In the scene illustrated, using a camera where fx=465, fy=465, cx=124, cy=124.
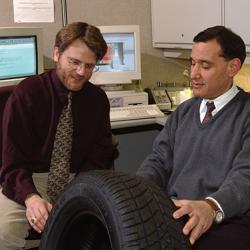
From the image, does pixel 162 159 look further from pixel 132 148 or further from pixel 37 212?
pixel 132 148

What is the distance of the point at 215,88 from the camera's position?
5.43 feet

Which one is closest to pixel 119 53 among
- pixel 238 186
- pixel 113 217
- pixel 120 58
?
pixel 120 58

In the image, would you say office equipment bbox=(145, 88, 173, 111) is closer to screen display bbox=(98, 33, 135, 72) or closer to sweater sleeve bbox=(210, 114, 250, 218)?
screen display bbox=(98, 33, 135, 72)

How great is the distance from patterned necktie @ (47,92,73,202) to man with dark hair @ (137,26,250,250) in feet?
1.01

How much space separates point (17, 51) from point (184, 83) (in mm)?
1303

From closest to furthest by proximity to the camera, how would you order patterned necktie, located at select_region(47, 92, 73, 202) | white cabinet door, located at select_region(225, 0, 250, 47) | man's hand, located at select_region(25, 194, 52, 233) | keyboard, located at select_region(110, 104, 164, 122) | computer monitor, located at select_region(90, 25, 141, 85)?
man's hand, located at select_region(25, 194, 52, 233) < patterned necktie, located at select_region(47, 92, 73, 202) < white cabinet door, located at select_region(225, 0, 250, 47) < keyboard, located at select_region(110, 104, 164, 122) < computer monitor, located at select_region(90, 25, 141, 85)

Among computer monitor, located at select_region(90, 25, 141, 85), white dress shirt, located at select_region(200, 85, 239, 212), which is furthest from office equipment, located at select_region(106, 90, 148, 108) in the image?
white dress shirt, located at select_region(200, 85, 239, 212)

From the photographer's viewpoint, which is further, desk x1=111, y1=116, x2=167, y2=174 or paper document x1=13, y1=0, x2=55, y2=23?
desk x1=111, y1=116, x2=167, y2=174

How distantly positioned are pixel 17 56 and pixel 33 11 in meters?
0.54

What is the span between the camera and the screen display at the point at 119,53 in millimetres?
2908

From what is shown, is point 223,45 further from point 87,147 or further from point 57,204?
point 57,204

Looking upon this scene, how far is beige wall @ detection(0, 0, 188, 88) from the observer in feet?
9.91

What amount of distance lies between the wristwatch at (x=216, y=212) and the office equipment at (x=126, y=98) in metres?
1.65

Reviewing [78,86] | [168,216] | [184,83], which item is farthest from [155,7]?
[168,216]
